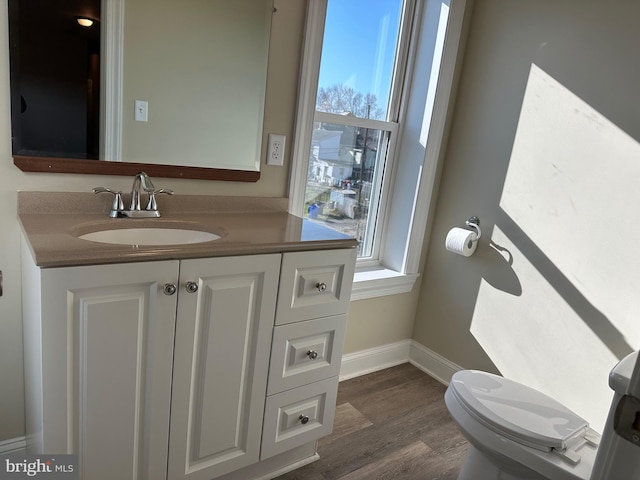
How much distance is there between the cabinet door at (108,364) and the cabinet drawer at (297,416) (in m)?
0.36

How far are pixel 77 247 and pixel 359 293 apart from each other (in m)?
1.44

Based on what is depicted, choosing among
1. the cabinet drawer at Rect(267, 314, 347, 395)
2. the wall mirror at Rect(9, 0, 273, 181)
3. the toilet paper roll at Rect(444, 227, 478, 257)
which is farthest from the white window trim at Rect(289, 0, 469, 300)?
the cabinet drawer at Rect(267, 314, 347, 395)

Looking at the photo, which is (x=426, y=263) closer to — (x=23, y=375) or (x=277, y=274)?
(x=277, y=274)

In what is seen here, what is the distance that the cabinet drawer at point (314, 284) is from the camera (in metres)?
1.40

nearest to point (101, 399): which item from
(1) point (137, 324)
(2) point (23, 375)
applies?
(1) point (137, 324)


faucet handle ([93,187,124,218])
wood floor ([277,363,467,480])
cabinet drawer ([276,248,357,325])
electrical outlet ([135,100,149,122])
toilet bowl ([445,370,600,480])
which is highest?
electrical outlet ([135,100,149,122])

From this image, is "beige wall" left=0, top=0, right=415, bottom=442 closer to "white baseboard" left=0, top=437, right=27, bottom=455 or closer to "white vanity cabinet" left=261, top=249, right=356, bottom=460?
"white baseboard" left=0, top=437, right=27, bottom=455

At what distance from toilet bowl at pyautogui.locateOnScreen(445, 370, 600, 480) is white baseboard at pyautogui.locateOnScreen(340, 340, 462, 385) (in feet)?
2.85

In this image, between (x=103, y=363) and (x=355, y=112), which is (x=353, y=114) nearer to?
(x=355, y=112)

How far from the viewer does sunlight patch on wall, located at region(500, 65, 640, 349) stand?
5.62 ft

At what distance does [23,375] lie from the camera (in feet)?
4.81

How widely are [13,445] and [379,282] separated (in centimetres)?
161

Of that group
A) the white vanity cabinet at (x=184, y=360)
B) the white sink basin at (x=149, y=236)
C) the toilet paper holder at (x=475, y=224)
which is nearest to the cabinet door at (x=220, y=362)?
the white vanity cabinet at (x=184, y=360)

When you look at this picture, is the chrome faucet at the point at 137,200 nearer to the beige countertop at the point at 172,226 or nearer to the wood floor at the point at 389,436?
the beige countertop at the point at 172,226
